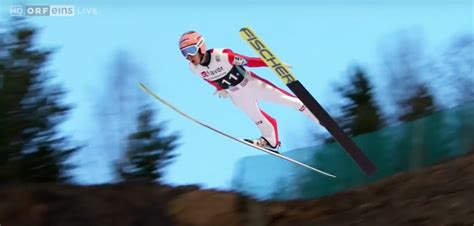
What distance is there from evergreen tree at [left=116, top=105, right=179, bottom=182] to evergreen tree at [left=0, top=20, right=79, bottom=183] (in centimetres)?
74

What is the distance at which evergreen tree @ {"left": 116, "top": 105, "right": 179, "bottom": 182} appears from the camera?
931 cm

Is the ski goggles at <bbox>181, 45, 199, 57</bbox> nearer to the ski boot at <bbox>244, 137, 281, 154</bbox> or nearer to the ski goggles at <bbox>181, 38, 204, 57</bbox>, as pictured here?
the ski goggles at <bbox>181, 38, 204, 57</bbox>

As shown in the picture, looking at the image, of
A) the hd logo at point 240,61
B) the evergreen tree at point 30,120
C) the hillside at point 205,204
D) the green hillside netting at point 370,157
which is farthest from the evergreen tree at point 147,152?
the hd logo at point 240,61

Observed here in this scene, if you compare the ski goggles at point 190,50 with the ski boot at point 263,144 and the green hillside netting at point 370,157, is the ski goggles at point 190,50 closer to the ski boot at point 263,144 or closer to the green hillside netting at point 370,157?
the ski boot at point 263,144

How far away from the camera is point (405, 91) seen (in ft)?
33.5

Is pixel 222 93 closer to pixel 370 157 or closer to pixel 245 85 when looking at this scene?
pixel 245 85

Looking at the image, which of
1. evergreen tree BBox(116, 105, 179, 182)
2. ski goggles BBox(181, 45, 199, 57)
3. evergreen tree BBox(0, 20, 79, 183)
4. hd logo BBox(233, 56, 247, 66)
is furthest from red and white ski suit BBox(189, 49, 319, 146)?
evergreen tree BBox(0, 20, 79, 183)

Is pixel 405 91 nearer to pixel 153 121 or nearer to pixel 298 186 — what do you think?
pixel 298 186

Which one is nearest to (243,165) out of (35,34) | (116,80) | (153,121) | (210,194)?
(210,194)

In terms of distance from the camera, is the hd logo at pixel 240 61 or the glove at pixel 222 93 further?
the glove at pixel 222 93

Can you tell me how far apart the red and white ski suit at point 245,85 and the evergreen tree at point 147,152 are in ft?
3.21

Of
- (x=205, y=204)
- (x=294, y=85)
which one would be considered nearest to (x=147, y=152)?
(x=205, y=204)

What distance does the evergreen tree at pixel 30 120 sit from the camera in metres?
9.62

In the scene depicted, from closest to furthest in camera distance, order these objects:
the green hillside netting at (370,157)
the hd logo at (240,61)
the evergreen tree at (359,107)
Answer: the hd logo at (240,61) → the green hillside netting at (370,157) → the evergreen tree at (359,107)
